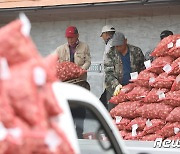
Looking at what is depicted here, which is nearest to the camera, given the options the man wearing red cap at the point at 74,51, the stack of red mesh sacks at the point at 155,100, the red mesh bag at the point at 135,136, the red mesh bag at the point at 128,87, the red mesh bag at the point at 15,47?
the red mesh bag at the point at 15,47

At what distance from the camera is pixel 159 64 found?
800cm

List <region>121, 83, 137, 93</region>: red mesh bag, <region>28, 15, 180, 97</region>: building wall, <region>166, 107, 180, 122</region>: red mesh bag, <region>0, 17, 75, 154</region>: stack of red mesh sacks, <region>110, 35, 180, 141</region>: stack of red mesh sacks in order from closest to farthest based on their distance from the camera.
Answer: <region>0, 17, 75, 154</region>: stack of red mesh sacks < <region>166, 107, 180, 122</region>: red mesh bag < <region>110, 35, 180, 141</region>: stack of red mesh sacks < <region>121, 83, 137, 93</region>: red mesh bag < <region>28, 15, 180, 97</region>: building wall

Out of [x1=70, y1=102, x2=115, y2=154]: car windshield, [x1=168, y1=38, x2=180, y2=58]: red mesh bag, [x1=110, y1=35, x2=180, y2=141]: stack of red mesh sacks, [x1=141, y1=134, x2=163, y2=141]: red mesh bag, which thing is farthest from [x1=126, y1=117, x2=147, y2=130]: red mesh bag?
[x1=70, y1=102, x2=115, y2=154]: car windshield

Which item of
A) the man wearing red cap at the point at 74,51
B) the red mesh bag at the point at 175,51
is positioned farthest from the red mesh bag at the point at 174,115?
the man wearing red cap at the point at 74,51

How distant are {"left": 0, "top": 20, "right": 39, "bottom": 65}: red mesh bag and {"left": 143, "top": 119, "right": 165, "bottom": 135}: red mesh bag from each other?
18.9 feet

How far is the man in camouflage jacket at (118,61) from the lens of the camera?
8.82 meters

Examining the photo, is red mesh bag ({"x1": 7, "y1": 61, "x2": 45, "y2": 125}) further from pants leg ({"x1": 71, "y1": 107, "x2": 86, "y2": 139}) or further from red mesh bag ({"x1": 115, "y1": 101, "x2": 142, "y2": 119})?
red mesh bag ({"x1": 115, "y1": 101, "x2": 142, "y2": 119})

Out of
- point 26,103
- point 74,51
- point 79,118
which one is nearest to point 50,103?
point 26,103

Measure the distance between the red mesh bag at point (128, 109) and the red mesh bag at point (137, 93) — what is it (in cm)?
7

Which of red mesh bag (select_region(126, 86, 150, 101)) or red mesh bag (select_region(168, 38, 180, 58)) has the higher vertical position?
red mesh bag (select_region(168, 38, 180, 58))

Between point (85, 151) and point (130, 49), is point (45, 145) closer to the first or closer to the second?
point (85, 151)

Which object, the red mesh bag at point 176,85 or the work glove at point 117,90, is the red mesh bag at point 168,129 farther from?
the work glove at point 117,90

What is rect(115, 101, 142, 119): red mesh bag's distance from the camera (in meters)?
8.20

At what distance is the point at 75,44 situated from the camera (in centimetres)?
959
